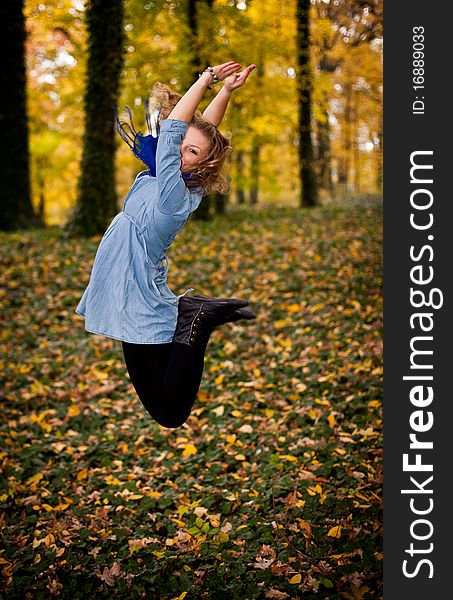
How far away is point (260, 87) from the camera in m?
13.5

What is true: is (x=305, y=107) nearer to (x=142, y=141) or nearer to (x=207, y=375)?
(x=207, y=375)

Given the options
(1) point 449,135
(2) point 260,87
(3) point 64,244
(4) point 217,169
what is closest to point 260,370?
(1) point 449,135

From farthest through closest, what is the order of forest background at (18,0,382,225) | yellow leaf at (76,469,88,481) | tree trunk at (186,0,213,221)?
forest background at (18,0,382,225) → tree trunk at (186,0,213,221) → yellow leaf at (76,469,88,481)

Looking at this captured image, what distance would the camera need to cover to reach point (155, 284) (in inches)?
117

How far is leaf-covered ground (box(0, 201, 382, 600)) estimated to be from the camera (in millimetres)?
3930

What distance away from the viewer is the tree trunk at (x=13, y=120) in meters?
11.0

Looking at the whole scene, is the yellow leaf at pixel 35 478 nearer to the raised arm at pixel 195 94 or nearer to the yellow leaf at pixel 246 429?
the yellow leaf at pixel 246 429

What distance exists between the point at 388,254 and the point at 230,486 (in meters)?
2.31

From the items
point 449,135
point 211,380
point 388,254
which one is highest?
point 449,135

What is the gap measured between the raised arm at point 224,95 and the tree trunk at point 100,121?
6396mm

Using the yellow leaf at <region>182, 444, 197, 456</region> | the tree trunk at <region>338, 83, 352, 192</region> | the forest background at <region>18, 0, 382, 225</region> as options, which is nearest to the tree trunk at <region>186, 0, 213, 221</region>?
the forest background at <region>18, 0, 382, 225</region>

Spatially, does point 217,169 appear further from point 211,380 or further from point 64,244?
point 64,244

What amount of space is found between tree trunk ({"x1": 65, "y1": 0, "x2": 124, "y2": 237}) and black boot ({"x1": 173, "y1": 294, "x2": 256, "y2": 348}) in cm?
647

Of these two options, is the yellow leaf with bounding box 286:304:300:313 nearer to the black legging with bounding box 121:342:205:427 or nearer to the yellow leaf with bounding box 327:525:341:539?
the yellow leaf with bounding box 327:525:341:539
